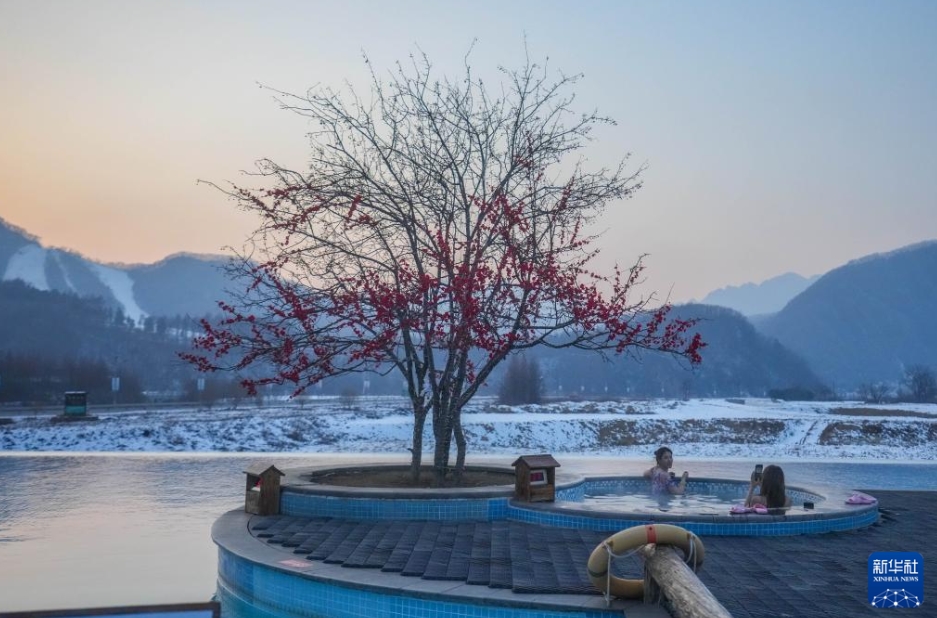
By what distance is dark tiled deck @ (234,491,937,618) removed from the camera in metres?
6.46

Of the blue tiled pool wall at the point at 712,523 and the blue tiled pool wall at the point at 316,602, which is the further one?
the blue tiled pool wall at the point at 712,523

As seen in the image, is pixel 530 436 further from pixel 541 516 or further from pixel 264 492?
pixel 541 516

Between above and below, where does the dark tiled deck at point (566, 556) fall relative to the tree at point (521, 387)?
below

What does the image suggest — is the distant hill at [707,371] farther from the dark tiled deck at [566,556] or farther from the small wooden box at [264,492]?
the dark tiled deck at [566,556]

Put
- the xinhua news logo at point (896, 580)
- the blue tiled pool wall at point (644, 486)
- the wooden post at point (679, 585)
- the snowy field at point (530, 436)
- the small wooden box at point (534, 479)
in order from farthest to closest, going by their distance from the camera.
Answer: the snowy field at point (530, 436) → the blue tiled pool wall at point (644, 486) → the small wooden box at point (534, 479) → the xinhua news logo at point (896, 580) → the wooden post at point (679, 585)

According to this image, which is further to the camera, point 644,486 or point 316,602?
point 644,486

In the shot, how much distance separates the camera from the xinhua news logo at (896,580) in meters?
6.34

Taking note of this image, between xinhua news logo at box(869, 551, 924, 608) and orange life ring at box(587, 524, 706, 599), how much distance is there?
4.99 ft

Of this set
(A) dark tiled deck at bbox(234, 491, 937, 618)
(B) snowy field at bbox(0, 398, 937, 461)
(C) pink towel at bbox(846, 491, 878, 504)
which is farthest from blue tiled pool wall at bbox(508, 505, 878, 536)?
(B) snowy field at bbox(0, 398, 937, 461)

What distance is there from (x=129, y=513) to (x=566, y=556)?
769cm

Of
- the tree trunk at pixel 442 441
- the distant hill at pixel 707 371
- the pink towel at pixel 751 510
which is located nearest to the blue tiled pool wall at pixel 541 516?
the pink towel at pixel 751 510

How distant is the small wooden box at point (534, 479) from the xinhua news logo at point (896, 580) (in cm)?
382

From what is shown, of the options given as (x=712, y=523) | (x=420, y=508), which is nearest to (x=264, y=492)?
(x=420, y=508)

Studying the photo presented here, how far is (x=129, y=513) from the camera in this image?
12750mm
